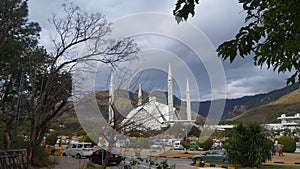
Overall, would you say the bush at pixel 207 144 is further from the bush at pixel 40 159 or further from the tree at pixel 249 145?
the bush at pixel 40 159

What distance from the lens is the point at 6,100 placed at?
54.1 ft

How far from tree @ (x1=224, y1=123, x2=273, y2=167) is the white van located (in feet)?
42.2

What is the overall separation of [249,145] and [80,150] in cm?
1447

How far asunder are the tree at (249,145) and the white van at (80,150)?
42.2ft

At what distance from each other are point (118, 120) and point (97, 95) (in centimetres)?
329

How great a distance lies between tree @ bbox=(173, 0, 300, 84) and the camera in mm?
1784

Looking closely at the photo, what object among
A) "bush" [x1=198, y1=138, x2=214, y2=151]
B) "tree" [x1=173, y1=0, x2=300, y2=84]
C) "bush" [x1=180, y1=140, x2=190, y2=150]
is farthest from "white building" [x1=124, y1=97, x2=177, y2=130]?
"bush" [x1=180, y1=140, x2=190, y2=150]

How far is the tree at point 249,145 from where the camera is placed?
49.2 feet

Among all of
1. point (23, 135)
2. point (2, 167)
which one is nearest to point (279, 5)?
point (2, 167)

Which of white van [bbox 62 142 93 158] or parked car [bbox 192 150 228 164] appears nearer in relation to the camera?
parked car [bbox 192 150 228 164]

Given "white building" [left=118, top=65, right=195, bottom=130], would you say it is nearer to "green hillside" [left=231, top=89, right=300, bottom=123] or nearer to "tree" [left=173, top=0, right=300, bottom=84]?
"tree" [left=173, top=0, right=300, bottom=84]

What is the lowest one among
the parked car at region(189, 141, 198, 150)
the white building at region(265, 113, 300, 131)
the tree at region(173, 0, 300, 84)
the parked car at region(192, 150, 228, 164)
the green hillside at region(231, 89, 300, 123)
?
the parked car at region(192, 150, 228, 164)

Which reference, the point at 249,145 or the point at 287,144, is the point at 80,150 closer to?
the point at 249,145

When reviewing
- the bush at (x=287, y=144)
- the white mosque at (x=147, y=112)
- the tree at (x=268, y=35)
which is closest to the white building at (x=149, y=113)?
the white mosque at (x=147, y=112)
